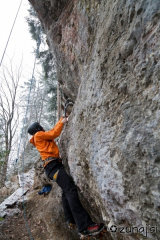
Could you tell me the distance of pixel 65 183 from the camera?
3.17m

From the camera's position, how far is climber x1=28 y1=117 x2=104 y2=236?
8.77ft

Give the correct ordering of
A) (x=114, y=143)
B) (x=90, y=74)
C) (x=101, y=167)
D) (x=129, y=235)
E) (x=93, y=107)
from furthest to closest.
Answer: (x=90, y=74), (x=93, y=107), (x=101, y=167), (x=114, y=143), (x=129, y=235)

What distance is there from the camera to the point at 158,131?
1.33 meters

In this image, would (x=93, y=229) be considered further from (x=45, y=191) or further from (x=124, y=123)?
(x=45, y=191)

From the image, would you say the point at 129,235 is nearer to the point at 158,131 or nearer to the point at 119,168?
the point at 119,168

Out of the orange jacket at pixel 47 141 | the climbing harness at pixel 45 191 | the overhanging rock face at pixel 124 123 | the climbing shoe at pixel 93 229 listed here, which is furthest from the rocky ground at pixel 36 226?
the orange jacket at pixel 47 141

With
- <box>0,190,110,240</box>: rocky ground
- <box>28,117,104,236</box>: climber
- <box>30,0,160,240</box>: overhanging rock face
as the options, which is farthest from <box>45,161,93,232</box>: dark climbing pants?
<box>0,190,110,240</box>: rocky ground

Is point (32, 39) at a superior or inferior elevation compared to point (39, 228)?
superior

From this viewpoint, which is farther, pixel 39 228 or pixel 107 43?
pixel 39 228

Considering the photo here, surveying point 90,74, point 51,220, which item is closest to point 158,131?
point 90,74

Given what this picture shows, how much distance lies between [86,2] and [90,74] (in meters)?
2.14

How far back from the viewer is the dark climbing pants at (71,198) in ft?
8.99

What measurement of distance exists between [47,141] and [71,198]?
1476 millimetres

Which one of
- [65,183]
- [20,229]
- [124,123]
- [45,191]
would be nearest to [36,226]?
[20,229]
